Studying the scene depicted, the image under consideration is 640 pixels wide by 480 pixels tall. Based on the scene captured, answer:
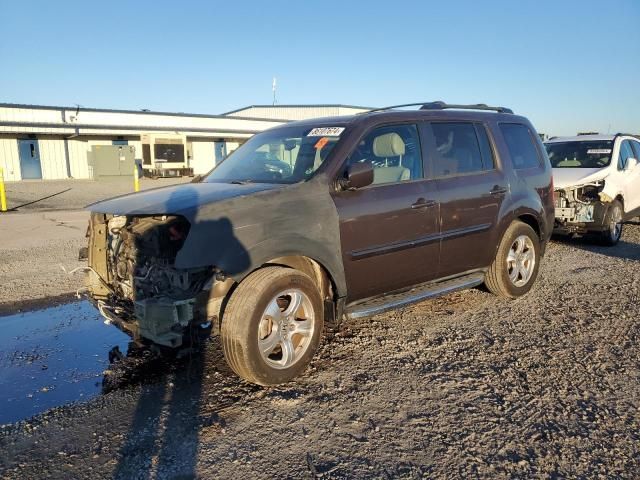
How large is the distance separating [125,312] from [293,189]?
1.61 meters

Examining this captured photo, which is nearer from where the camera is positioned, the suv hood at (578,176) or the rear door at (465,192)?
the rear door at (465,192)

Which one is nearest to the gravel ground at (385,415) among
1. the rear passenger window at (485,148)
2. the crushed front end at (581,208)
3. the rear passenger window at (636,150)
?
the rear passenger window at (485,148)

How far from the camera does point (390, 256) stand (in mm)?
4035

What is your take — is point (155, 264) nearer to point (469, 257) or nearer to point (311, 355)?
point (311, 355)

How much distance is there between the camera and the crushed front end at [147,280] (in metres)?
3.12

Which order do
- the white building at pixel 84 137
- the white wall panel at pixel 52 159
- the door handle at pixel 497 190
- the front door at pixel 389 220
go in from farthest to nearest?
the white wall panel at pixel 52 159 → the white building at pixel 84 137 → the door handle at pixel 497 190 → the front door at pixel 389 220

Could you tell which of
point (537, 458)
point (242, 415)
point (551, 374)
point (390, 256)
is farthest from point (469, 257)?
point (242, 415)

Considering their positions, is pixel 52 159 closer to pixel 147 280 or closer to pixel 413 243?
pixel 147 280

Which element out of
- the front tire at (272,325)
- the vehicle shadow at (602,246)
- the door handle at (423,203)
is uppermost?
the door handle at (423,203)

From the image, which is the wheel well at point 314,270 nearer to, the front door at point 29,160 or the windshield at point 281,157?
the windshield at point 281,157

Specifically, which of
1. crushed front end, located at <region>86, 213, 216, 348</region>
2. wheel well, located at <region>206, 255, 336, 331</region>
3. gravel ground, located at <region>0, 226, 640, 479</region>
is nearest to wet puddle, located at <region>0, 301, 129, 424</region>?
gravel ground, located at <region>0, 226, 640, 479</region>

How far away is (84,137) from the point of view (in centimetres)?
3098

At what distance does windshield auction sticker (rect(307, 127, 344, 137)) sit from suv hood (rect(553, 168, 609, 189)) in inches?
222

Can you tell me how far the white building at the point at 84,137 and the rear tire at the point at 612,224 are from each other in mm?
26292
